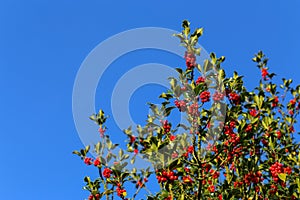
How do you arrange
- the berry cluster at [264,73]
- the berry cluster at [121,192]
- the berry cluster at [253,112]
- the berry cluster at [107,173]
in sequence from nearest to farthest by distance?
the berry cluster at [121,192]
the berry cluster at [253,112]
the berry cluster at [107,173]
the berry cluster at [264,73]

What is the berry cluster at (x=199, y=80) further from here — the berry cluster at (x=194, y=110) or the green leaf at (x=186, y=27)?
the green leaf at (x=186, y=27)

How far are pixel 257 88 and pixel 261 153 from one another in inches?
69.0

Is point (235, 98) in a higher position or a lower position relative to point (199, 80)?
lower

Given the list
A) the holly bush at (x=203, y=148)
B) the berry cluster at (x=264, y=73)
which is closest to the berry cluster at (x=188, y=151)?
the holly bush at (x=203, y=148)

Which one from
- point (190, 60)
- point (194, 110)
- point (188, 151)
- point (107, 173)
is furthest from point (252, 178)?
point (107, 173)

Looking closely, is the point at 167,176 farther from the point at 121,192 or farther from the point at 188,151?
the point at 121,192

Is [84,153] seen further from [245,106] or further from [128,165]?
[245,106]

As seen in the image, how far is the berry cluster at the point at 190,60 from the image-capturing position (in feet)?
16.9

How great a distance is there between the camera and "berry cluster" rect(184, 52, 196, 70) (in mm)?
5137

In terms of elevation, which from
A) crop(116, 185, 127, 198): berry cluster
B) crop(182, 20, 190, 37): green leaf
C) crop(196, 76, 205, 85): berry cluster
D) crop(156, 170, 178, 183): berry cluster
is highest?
crop(182, 20, 190, 37): green leaf

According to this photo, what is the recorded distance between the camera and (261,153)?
5.95 meters

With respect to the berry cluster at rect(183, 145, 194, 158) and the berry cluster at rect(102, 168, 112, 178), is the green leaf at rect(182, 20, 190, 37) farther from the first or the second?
the berry cluster at rect(102, 168, 112, 178)

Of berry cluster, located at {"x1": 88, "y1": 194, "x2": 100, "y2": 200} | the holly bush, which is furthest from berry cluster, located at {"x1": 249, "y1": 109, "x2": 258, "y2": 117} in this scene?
berry cluster, located at {"x1": 88, "y1": 194, "x2": 100, "y2": 200}

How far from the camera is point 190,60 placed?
5.18 m
